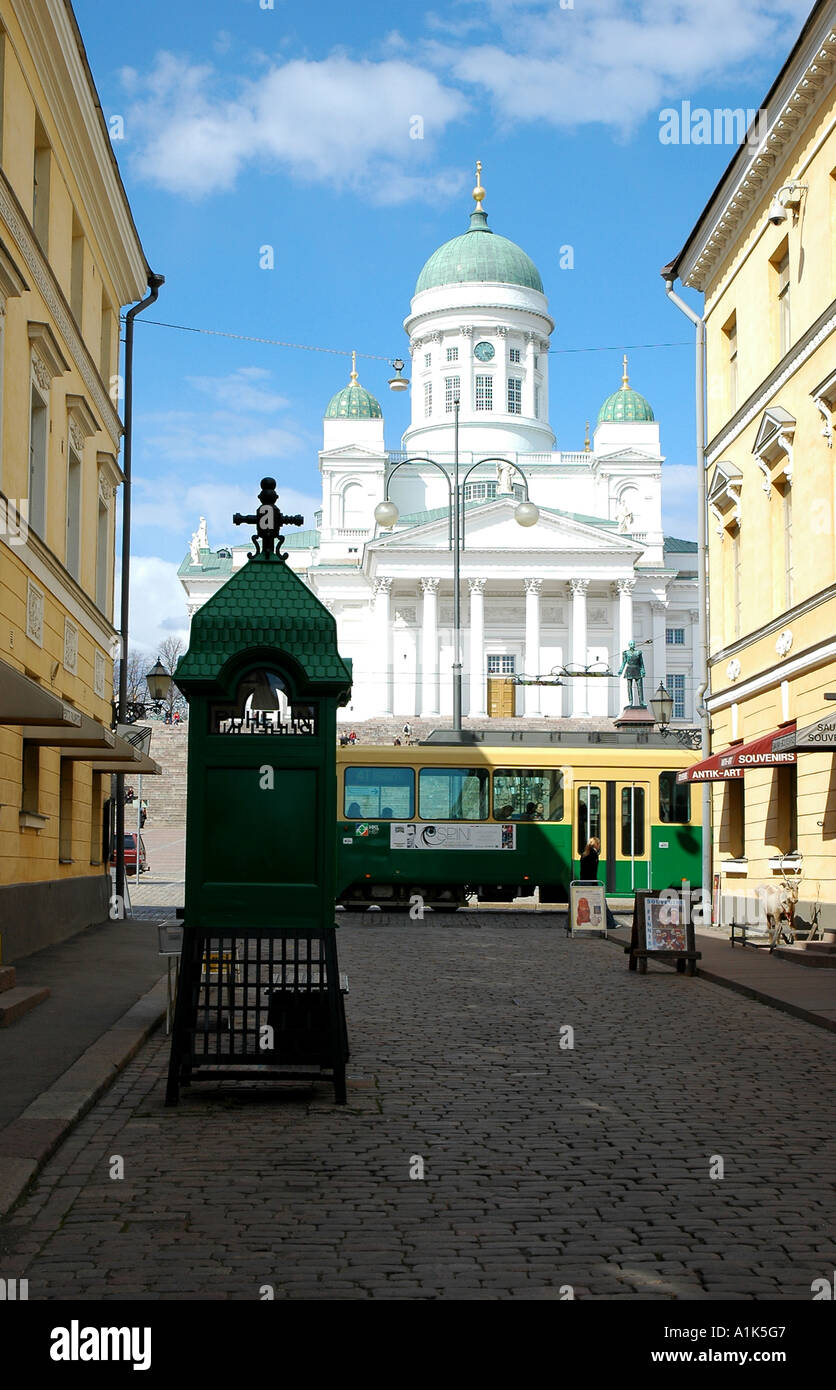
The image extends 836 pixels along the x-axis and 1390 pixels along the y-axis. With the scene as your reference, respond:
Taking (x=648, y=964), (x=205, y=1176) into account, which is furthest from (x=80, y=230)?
(x=205, y=1176)

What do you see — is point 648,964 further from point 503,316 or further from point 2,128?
point 503,316

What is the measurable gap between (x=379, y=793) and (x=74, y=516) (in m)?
10.3

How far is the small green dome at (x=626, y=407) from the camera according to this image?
9688 cm

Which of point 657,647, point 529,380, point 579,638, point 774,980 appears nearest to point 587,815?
point 774,980

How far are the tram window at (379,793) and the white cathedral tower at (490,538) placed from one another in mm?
41826

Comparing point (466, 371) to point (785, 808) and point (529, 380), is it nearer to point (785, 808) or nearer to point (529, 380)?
point (529, 380)

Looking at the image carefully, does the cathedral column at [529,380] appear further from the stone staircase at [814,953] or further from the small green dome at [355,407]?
the stone staircase at [814,953]

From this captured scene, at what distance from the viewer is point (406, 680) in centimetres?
8494

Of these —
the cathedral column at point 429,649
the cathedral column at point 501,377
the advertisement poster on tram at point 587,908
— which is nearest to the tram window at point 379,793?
the advertisement poster on tram at point 587,908

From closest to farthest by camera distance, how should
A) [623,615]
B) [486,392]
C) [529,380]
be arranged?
[623,615] < [486,392] < [529,380]

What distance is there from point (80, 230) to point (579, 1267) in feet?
65.3

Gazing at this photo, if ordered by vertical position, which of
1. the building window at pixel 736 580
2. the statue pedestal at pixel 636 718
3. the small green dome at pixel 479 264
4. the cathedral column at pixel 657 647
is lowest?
the statue pedestal at pixel 636 718

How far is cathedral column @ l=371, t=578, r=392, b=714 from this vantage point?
83062 mm

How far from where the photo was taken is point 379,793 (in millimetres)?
31266
